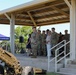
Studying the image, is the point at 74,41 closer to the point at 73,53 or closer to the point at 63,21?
the point at 73,53

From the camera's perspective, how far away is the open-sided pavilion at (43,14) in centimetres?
1084

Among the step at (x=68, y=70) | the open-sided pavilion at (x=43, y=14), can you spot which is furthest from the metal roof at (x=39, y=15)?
the step at (x=68, y=70)

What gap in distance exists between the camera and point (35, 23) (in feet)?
68.1

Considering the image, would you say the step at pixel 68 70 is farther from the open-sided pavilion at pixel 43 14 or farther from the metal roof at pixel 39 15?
the metal roof at pixel 39 15

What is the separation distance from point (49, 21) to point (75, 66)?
1034cm

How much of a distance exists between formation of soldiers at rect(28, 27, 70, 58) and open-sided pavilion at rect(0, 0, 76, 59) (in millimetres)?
1456

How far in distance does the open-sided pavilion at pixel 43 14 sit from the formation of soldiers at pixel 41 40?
1.46 meters

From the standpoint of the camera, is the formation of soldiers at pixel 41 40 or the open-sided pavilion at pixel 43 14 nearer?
the open-sided pavilion at pixel 43 14

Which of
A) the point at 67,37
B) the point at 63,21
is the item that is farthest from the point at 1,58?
the point at 63,21

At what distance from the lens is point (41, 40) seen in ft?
46.1

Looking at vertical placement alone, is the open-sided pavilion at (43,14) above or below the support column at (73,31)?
above

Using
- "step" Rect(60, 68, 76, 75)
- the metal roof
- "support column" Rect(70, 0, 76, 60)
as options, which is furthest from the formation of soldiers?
"step" Rect(60, 68, 76, 75)

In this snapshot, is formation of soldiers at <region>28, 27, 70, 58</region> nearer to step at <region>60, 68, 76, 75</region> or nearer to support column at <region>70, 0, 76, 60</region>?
support column at <region>70, 0, 76, 60</region>

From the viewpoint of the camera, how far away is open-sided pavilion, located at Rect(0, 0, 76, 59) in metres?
10.8
